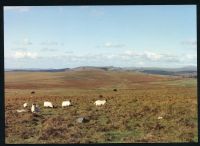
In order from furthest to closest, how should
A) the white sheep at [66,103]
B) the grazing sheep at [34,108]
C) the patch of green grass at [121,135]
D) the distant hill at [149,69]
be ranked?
the white sheep at [66,103], the grazing sheep at [34,108], the distant hill at [149,69], the patch of green grass at [121,135]

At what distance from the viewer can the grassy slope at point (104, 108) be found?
2826 millimetres

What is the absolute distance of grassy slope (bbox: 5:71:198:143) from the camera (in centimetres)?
283

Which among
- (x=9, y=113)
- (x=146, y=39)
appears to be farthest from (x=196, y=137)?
(x=9, y=113)

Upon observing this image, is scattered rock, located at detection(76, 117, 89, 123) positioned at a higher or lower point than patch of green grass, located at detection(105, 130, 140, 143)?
higher

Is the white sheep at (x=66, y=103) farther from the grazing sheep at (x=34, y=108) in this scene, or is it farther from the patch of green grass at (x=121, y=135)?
the patch of green grass at (x=121, y=135)

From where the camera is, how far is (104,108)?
11.1 feet

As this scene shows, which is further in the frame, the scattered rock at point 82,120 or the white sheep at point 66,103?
the white sheep at point 66,103

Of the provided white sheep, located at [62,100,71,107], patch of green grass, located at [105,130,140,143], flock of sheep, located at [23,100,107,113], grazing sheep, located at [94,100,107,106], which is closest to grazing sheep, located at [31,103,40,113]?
flock of sheep, located at [23,100,107,113]

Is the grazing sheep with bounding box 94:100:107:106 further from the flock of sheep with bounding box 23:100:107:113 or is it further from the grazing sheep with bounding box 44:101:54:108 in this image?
the grazing sheep with bounding box 44:101:54:108

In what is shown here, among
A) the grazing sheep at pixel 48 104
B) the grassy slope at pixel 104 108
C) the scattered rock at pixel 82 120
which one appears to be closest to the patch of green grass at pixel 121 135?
the grassy slope at pixel 104 108

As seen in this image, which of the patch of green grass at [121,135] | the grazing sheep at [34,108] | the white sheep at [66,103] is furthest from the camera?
the white sheep at [66,103]

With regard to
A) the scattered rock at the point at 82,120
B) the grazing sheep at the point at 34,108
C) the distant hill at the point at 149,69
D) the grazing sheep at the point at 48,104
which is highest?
the distant hill at the point at 149,69

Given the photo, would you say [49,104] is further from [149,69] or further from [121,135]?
[149,69]

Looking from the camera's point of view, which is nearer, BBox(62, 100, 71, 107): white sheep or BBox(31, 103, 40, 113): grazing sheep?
BBox(31, 103, 40, 113): grazing sheep
